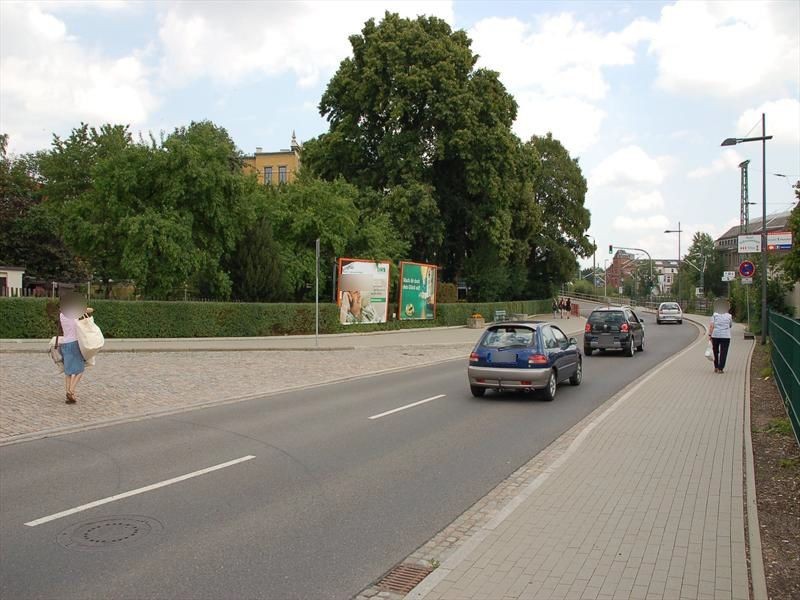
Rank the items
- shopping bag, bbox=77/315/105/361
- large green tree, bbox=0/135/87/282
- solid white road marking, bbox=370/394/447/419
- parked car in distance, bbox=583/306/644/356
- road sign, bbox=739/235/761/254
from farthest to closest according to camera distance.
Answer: large green tree, bbox=0/135/87/282 < road sign, bbox=739/235/761/254 < parked car in distance, bbox=583/306/644/356 < shopping bag, bbox=77/315/105/361 < solid white road marking, bbox=370/394/447/419

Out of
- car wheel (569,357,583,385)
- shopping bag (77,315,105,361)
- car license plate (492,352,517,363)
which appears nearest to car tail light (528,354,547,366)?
car license plate (492,352,517,363)

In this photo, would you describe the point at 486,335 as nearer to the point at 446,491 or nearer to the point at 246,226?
the point at 446,491

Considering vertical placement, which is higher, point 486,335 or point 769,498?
point 486,335

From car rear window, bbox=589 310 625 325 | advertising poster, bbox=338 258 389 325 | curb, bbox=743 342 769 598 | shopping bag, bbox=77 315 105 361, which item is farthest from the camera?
advertising poster, bbox=338 258 389 325

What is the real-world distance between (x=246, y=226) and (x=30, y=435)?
21.3 m

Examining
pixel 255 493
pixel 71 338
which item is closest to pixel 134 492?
pixel 255 493

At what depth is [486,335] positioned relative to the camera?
13.7 metres

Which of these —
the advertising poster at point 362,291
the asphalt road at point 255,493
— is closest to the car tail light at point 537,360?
the asphalt road at point 255,493

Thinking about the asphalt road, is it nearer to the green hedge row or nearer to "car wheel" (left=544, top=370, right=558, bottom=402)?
"car wheel" (left=544, top=370, right=558, bottom=402)

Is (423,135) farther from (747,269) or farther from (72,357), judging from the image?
(72,357)

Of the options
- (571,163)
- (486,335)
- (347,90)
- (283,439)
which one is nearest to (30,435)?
(283,439)

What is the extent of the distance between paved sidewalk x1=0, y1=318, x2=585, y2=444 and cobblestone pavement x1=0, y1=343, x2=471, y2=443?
2cm

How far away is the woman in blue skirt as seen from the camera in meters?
11.7

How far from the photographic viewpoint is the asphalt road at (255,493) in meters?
4.80
